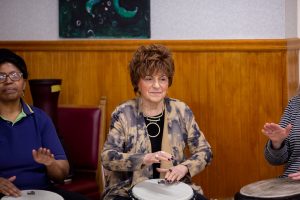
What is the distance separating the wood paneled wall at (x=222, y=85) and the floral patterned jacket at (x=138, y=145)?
933 millimetres

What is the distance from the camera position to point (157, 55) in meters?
2.63

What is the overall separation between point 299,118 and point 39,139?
4.86ft

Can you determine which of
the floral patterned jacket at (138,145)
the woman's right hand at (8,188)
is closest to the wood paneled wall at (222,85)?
the floral patterned jacket at (138,145)

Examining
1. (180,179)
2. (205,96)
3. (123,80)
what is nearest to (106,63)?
(123,80)

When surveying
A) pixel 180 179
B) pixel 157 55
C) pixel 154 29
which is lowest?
pixel 180 179

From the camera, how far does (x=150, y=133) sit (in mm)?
2668

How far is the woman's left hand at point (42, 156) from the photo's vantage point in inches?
93.4

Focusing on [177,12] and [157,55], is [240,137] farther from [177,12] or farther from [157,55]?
[157,55]

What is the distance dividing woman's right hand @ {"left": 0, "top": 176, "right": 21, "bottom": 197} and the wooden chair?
0.85 meters

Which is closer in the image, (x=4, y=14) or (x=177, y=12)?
(x=177, y=12)

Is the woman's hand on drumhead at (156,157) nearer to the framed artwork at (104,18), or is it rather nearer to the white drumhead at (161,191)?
the white drumhead at (161,191)

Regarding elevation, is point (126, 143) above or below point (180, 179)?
above

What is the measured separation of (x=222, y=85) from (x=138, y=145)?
123 cm

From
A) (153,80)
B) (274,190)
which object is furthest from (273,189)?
(153,80)
